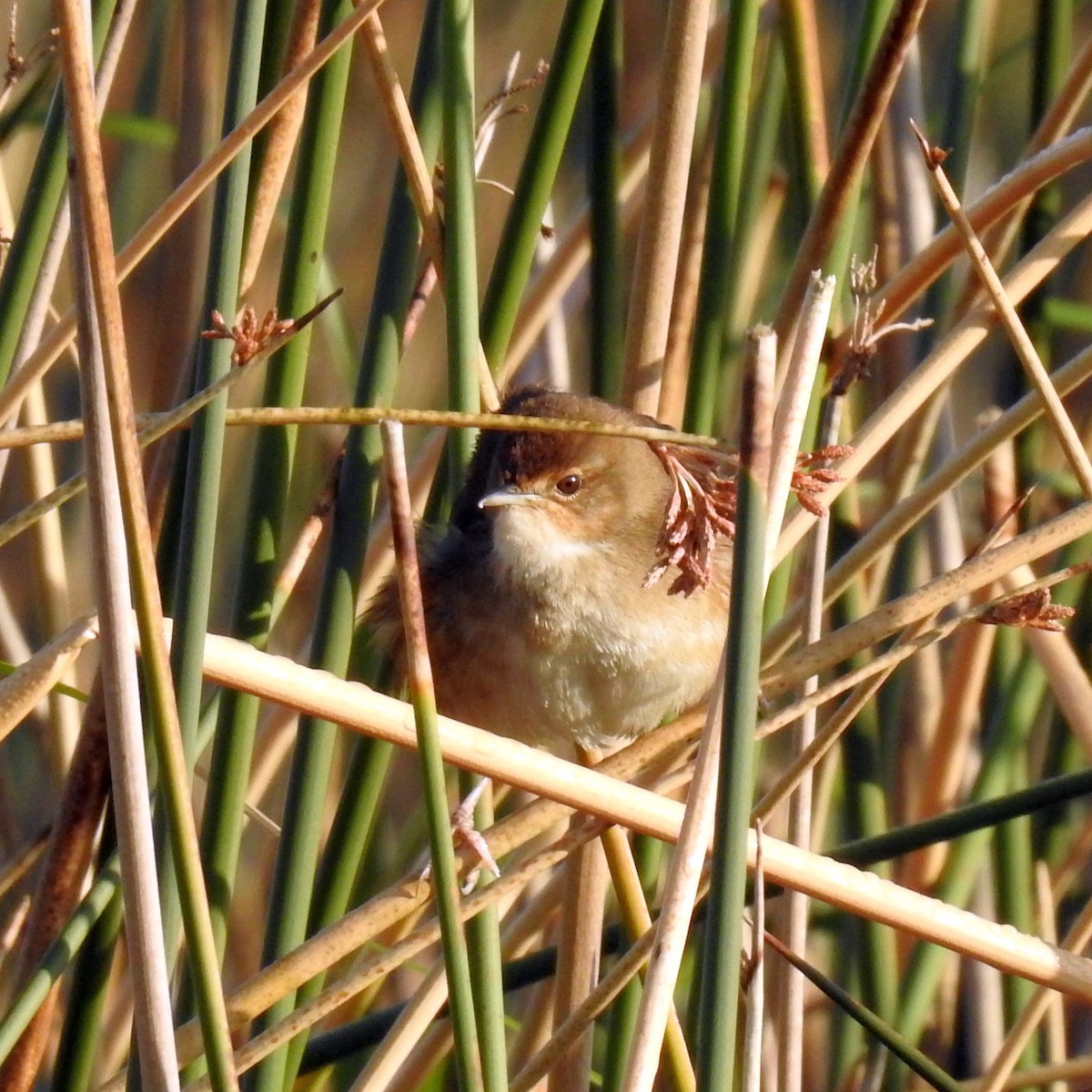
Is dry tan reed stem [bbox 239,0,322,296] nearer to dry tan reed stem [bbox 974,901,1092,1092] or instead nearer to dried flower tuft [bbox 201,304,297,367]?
dried flower tuft [bbox 201,304,297,367]

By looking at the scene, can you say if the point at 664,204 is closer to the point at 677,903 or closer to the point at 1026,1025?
the point at 677,903

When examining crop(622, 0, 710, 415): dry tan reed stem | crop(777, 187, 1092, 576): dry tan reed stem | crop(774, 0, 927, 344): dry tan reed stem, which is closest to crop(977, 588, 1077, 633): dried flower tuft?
crop(777, 187, 1092, 576): dry tan reed stem

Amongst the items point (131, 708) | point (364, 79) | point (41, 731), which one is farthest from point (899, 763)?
point (131, 708)

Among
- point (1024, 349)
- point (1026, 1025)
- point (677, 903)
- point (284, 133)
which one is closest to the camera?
point (677, 903)

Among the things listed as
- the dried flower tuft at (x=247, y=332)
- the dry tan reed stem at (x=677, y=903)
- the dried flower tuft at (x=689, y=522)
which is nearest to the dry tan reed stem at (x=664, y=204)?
the dried flower tuft at (x=689, y=522)

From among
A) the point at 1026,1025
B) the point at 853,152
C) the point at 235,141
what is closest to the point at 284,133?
the point at 235,141

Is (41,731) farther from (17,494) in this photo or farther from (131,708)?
(131,708)

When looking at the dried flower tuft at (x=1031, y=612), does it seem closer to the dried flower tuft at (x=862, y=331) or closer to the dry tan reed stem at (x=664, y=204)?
the dried flower tuft at (x=862, y=331)
